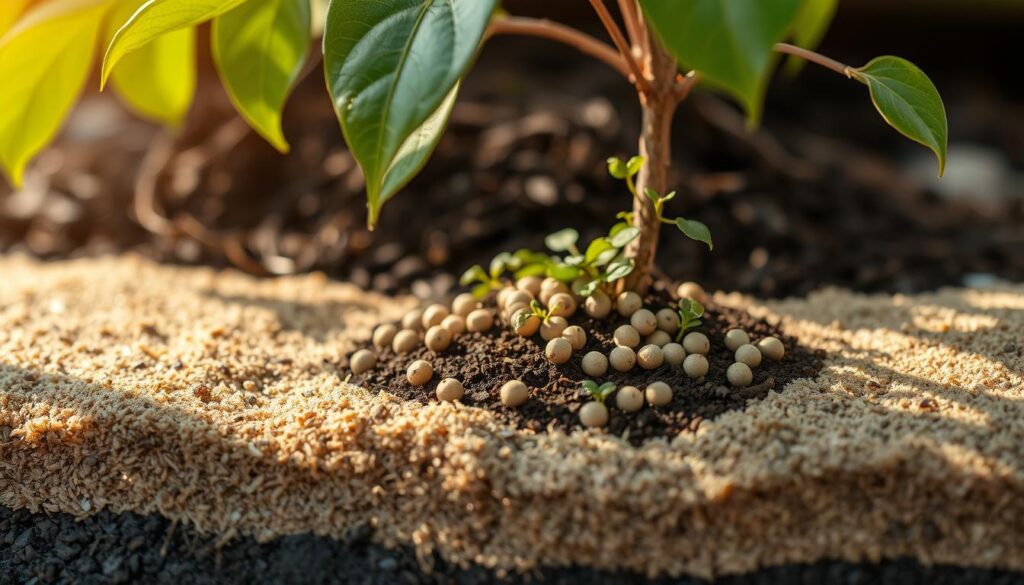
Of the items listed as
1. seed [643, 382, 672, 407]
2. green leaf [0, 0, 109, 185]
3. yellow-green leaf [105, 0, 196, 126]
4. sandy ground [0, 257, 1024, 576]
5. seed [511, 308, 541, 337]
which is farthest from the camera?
yellow-green leaf [105, 0, 196, 126]

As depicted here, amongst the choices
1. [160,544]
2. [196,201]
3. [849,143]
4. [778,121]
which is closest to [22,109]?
[196,201]

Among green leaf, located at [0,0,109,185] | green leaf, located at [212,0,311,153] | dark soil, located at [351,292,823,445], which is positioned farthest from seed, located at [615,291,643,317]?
green leaf, located at [0,0,109,185]

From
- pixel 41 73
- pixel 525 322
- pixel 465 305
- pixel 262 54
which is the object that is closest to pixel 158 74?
pixel 41 73

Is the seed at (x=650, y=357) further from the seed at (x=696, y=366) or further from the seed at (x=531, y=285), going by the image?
the seed at (x=531, y=285)

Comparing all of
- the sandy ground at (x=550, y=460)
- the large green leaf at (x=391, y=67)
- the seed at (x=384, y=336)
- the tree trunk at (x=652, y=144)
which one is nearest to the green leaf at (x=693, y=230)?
the tree trunk at (x=652, y=144)

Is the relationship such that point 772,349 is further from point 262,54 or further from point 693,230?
point 262,54

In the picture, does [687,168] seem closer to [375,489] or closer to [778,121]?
[778,121]

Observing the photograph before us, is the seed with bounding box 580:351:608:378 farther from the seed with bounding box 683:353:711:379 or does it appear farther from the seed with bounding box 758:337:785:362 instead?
the seed with bounding box 758:337:785:362
